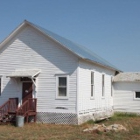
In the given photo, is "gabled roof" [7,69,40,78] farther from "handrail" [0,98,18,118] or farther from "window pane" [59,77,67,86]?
"handrail" [0,98,18,118]

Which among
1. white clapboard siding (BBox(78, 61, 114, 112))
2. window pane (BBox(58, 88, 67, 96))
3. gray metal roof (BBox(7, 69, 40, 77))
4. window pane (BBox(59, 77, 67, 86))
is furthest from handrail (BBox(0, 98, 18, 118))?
white clapboard siding (BBox(78, 61, 114, 112))

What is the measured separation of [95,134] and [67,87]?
213 inches

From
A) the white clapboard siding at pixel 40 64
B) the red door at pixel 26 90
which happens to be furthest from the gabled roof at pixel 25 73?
the red door at pixel 26 90

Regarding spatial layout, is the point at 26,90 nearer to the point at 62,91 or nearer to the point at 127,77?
the point at 62,91

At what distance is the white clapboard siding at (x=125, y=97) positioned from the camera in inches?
1054

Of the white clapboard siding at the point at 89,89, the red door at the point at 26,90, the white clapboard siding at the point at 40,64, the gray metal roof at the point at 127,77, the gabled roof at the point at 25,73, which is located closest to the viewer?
the white clapboard siding at the point at 40,64

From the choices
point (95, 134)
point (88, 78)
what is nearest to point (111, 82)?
point (88, 78)

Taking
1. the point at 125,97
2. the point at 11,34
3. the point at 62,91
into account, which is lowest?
the point at 125,97

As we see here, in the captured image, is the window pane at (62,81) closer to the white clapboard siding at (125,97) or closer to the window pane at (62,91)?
the window pane at (62,91)

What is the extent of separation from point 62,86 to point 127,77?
1026cm

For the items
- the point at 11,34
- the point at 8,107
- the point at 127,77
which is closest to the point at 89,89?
the point at 8,107

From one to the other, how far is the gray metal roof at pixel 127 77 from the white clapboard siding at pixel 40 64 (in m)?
9.48

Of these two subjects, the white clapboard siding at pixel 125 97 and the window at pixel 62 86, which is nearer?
the window at pixel 62 86

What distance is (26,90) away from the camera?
2053cm
